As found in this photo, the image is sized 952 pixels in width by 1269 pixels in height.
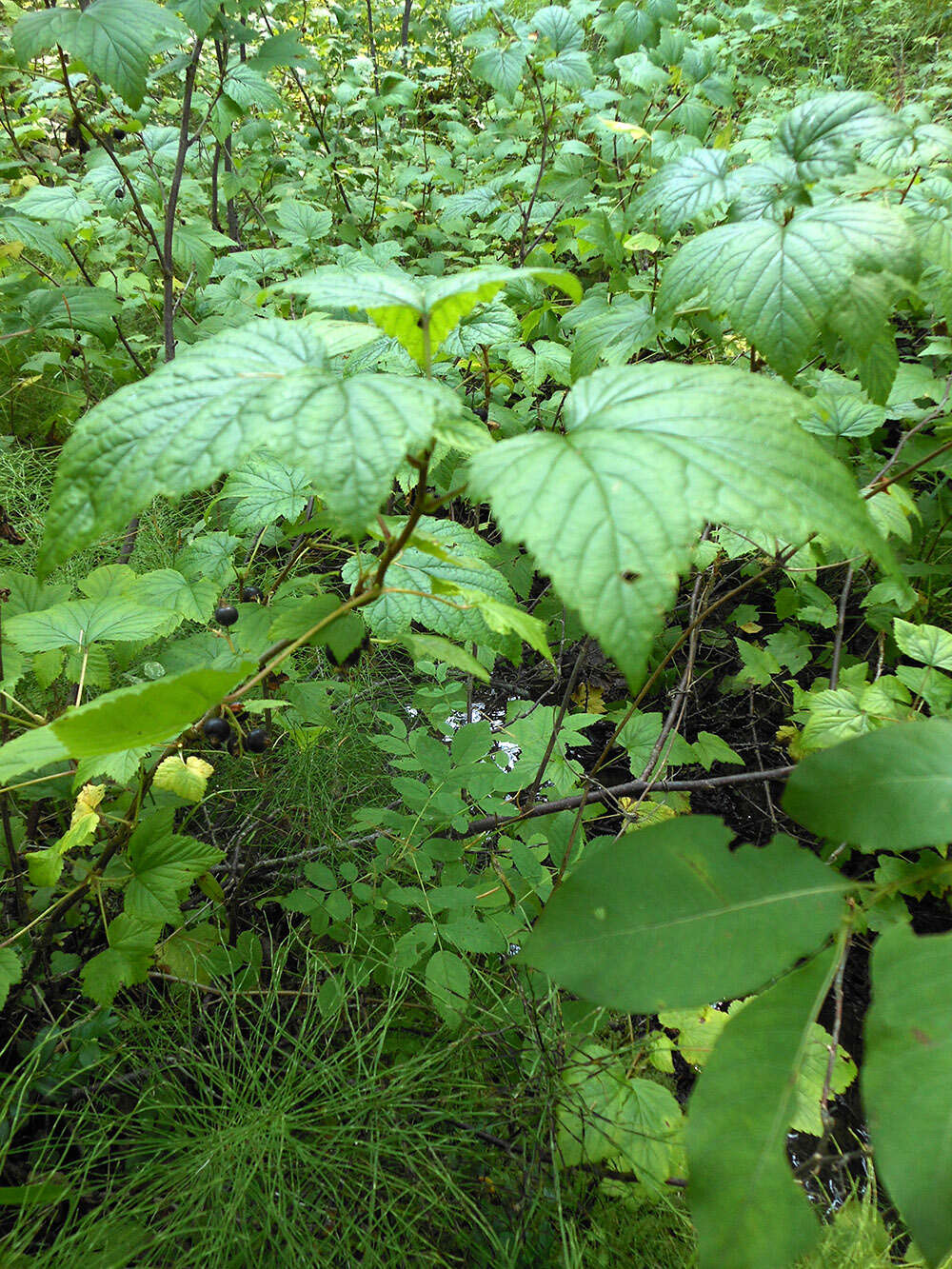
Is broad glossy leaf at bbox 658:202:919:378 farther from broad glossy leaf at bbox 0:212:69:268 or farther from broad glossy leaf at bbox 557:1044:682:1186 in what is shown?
broad glossy leaf at bbox 0:212:69:268

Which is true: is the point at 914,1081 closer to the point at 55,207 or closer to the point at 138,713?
the point at 138,713

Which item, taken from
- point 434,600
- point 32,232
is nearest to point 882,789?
point 434,600

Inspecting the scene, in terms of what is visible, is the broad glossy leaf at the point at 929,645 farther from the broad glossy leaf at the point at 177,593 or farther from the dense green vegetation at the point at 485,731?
the broad glossy leaf at the point at 177,593

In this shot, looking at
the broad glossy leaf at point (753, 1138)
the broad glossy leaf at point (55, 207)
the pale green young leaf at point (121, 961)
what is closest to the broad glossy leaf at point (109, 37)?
the broad glossy leaf at point (55, 207)

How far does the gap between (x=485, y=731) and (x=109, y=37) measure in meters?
1.48

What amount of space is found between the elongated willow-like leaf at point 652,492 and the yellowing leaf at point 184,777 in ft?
2.35

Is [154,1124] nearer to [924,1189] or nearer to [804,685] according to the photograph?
[924,1189]

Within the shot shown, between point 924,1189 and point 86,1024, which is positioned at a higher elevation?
point 924,1189

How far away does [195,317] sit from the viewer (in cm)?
Answer: 253

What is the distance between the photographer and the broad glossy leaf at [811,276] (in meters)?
0.85

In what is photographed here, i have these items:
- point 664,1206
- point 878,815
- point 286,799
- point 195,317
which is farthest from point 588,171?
point 664,1206

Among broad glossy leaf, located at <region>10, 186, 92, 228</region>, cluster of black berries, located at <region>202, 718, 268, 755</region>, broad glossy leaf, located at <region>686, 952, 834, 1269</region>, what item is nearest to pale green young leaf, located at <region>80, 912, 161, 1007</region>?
cluster of black berries, located at <region>202, 718, 268, 755</region>

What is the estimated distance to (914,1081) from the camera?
41 cm

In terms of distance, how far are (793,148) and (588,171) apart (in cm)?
200
